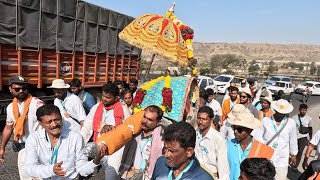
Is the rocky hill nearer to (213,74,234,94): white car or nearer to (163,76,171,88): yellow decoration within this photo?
(213,74,234,94): white car

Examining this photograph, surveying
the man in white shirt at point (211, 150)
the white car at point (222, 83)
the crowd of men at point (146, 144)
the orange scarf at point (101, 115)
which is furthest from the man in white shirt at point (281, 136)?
the white car at point (222, 83)

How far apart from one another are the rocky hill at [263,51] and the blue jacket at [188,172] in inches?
4264

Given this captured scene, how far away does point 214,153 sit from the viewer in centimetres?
347

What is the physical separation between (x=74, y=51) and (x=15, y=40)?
224 centimetres

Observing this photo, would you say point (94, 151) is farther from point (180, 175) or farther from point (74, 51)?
point (74, 51)

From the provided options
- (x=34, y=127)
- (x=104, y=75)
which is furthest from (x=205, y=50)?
(x=34, y=127)

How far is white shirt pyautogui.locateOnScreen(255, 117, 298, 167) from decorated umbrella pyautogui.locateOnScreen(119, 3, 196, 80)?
1.56 metres

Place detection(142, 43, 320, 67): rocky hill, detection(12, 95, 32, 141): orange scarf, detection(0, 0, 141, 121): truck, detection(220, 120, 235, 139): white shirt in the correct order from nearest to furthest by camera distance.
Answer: detection(12, 95, 32, 141): orange scarf → detection(220, 120, 235, 139): white shirt → detection(0, 0, 141, 121): truck → detection(142, 43, 320, 67): rocky hill

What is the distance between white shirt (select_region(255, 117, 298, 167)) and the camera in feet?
15.1

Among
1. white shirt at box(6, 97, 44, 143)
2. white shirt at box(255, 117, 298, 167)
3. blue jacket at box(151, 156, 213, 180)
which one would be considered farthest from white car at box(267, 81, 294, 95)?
blue jacket at box(151, 156, 213, 180)

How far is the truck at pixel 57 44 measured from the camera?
324 inches

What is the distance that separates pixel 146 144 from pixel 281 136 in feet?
7.41

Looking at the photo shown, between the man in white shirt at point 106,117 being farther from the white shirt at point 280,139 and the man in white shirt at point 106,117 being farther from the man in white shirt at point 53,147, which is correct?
the white shirt at point 280,139

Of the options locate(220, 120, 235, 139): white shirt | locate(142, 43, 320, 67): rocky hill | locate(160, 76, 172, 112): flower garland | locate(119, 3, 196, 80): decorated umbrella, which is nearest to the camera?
locate(160, 76, 172, 112): flower garland
